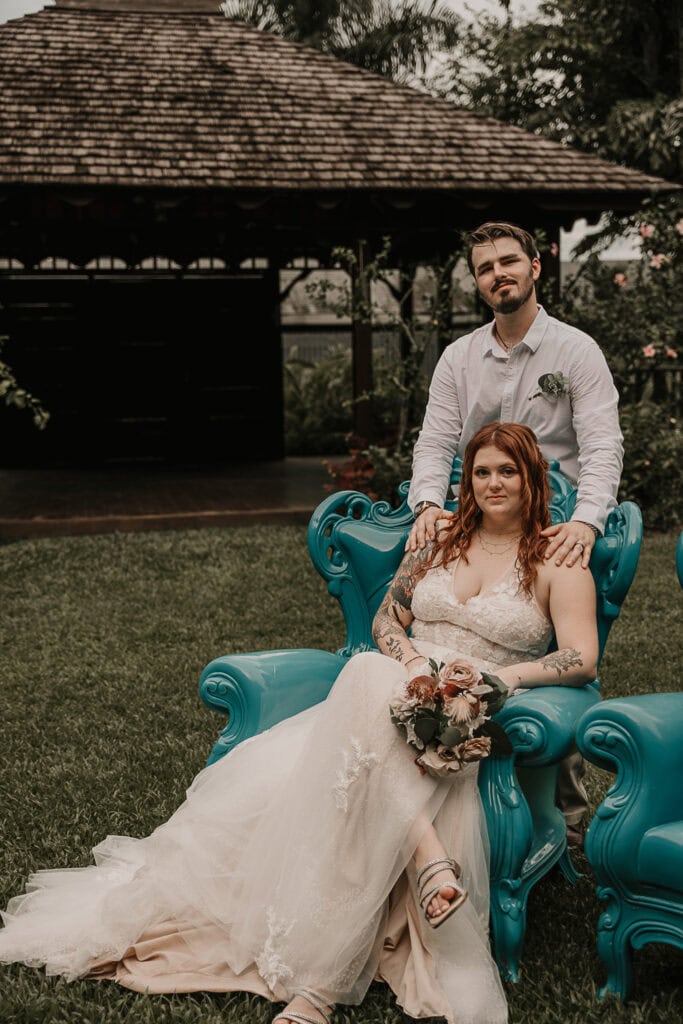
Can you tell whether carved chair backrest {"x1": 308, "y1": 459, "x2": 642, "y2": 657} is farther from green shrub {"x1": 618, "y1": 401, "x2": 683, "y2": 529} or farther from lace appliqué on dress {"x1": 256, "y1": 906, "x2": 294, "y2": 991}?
green shrub {"x1": 618, "y1": 401, "x2": 683, "y2": 529}

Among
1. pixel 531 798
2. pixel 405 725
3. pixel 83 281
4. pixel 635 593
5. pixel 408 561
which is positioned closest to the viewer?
pixel 405 725

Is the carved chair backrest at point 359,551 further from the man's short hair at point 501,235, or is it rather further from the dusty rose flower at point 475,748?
the dusty rose flower at point 475,748

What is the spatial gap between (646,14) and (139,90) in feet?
33.1

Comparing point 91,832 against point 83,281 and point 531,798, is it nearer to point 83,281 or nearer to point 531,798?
point 531,798

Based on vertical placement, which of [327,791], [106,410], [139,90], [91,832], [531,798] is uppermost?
[139,90]

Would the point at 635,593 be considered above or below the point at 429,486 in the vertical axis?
below

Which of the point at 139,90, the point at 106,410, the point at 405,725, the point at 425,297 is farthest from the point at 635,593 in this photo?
the point at 106,410

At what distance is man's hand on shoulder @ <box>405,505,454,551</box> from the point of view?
3.72m

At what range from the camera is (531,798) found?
3.40m

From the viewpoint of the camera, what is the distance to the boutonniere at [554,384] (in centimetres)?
379

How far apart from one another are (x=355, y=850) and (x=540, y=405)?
5.42ft

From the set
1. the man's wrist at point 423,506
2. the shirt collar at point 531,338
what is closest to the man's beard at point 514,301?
the shirt collar at point 531,338

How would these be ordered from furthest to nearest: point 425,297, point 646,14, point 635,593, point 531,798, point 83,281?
point 646,14
point 83,281
point 425,297
point 635,593
point 531,798

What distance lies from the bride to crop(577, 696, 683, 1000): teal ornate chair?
1.07ft
